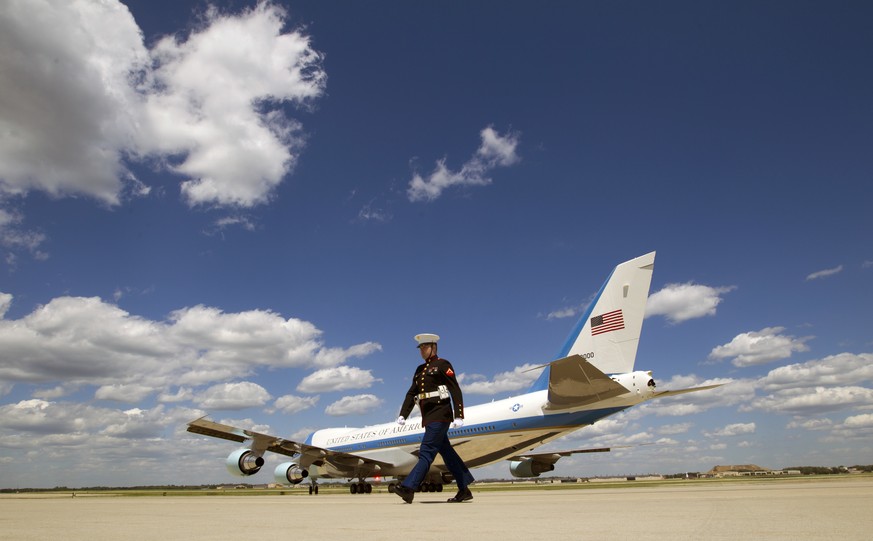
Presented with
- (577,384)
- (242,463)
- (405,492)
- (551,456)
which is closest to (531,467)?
(551,456)

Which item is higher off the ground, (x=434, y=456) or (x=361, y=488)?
(x=434, y=456)

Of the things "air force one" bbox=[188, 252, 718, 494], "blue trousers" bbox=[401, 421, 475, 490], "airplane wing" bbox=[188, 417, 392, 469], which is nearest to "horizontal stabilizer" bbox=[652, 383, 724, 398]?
"air force one" bbox=[188, 252, 718, 494]

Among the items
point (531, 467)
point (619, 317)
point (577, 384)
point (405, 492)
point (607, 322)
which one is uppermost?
point (619, 317)

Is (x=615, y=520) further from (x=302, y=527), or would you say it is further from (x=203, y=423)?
(x=203, y=423)

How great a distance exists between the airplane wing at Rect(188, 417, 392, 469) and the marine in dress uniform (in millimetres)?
16670

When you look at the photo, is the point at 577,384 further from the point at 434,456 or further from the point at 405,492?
the point at 405,492

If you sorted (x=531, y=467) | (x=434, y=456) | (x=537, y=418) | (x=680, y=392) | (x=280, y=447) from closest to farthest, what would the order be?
(x=434, y=456) → (x=680, y=392) → (x=537, y=418) → (x=280, y=447) → (x=531, y=467)

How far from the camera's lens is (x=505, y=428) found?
21.5 meters

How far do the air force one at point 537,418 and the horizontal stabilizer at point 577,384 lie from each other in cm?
3

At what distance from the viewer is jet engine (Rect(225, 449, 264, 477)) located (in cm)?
2381

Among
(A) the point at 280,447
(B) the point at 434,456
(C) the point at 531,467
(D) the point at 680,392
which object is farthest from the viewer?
(C) the point at 531,467

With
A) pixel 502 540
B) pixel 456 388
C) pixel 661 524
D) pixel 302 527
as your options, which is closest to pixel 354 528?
pixel 302 527

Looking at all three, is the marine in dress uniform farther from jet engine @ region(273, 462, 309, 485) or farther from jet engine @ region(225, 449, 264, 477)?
jet engine @ region(273, 462, 309, 485)

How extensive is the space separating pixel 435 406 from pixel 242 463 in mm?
18941
